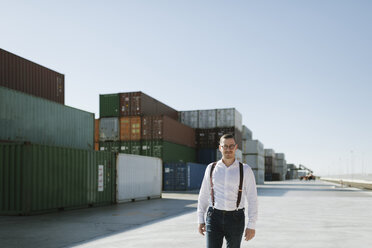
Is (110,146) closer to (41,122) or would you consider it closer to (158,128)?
(158,128)

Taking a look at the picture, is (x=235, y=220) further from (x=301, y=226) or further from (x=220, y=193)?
(x=301, y=226)

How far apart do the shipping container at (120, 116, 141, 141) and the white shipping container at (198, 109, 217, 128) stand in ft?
38.4

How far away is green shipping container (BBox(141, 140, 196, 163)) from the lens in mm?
34688

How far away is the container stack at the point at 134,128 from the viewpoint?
34.8 meters

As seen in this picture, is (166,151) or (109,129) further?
(109,129)

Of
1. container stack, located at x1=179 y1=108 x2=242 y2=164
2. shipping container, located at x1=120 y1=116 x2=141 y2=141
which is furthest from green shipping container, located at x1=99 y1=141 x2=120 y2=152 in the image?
container stack, located at x1=179 y1=108 x2=242 y2=164

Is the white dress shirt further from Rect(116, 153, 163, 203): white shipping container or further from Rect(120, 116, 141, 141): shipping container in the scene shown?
Rect(120, 116, 141, 141): shipping container

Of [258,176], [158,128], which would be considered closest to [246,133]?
[258,176]

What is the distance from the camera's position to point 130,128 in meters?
35.6

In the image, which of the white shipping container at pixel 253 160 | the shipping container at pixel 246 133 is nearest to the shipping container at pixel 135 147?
the white shipping container at pixel 253 160

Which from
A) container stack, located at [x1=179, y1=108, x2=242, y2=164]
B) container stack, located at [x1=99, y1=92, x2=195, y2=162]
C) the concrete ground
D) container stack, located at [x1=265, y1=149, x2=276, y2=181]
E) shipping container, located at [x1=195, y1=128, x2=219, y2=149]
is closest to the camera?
the concrete ground

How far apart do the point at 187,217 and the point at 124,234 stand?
4.13 meters

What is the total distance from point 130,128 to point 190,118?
12.0 m

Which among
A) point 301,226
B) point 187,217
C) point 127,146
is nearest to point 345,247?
point 301,226
